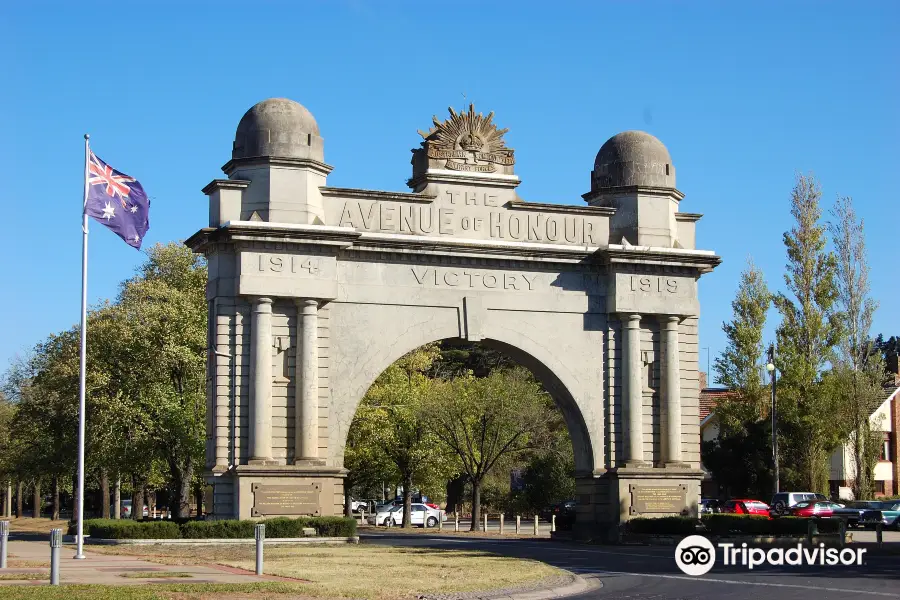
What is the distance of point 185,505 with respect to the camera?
49.4 m

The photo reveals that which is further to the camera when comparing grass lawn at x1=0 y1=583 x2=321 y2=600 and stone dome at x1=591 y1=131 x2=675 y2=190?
stone dome at x1=591 y1=131 x2=675 y2=190

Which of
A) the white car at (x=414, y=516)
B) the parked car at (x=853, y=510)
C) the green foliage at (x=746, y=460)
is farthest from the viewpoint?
the green foliage at (x=746, y=460)

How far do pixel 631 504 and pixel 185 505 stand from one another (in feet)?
68.8

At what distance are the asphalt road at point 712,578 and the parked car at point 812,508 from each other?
1653cm

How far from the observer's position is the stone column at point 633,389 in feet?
121

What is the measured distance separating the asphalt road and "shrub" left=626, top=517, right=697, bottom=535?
1740 mm

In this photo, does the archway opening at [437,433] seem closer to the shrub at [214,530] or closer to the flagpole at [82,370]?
the shrub at [214,530]

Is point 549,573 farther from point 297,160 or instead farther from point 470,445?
point 470,445

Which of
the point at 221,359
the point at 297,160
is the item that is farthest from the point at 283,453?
the point at 297,160

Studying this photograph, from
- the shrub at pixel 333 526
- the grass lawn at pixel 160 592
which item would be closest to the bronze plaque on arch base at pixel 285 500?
the shrub at pixel 333 526

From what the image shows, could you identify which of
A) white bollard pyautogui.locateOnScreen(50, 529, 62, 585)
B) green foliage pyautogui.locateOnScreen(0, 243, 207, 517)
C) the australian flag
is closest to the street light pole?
green foliage pyautogui.locateOnScreen(0, 243, 207, 517)

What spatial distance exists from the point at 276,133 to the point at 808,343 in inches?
1395

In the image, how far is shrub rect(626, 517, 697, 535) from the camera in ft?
114

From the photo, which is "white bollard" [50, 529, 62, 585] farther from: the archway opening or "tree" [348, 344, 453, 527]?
"tree" [348, 344, 453, 527]
